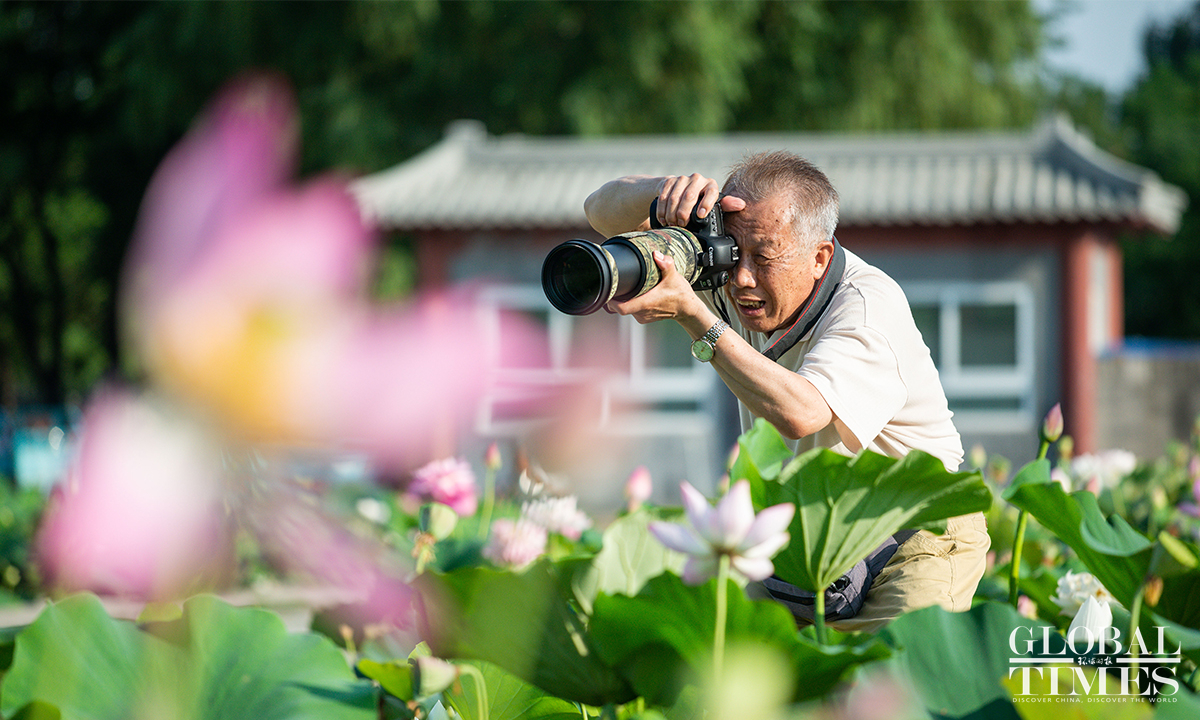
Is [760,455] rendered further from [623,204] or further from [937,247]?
[937,247]

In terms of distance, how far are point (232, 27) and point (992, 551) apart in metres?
11.7

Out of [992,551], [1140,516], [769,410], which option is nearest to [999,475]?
[1140,516]

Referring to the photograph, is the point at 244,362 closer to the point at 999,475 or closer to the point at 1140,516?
the point at 1140,516

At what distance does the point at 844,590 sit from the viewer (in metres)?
1.33

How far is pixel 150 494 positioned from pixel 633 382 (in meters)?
8.39

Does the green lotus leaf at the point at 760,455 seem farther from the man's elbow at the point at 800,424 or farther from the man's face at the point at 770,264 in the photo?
the man's face at the point at 770,264

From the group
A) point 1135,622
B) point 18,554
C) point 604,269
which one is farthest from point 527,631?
point 18,554

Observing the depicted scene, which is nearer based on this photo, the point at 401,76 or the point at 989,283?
the point at 989,283

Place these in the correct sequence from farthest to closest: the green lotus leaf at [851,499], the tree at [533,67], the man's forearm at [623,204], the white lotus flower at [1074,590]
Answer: the tree at [533,67], the man's forearm at [623,204], the white lotus flower at [1074,590], the green lotus leaf at [851,499]

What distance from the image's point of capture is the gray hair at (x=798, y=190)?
4.66ft

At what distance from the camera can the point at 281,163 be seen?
81 centimetres

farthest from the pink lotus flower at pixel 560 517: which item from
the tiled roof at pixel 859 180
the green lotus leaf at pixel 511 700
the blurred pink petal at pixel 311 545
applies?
the tiled roof at pixel 859 180

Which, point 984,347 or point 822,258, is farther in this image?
point 984,347

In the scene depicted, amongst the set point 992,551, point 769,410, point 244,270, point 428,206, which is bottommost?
point 992,551
